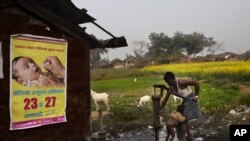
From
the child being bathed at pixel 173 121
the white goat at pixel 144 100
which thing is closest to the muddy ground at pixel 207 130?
the child being bathed at pixel 173 121

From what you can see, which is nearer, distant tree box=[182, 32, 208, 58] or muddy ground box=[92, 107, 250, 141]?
muddy ground box=[92, 107, 250, 141]

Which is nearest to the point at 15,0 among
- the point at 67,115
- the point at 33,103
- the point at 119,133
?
the point at 33,103

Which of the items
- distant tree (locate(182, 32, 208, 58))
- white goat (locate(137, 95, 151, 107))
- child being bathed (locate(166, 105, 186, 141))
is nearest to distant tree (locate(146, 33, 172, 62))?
distant tree (locate(182, 32, 208, 58))

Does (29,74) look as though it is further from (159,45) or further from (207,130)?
(159,45)

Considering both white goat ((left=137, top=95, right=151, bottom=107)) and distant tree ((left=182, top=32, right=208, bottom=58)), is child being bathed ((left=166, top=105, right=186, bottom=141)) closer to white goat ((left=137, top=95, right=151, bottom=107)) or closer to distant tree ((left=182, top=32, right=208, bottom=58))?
white goat ((left=137, top=95, right=151, bottom=107))

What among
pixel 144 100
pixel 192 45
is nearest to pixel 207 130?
pixel 144 100

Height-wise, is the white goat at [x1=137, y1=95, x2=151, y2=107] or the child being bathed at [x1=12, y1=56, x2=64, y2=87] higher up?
the child being bathed at [x1=12, y1=56, x2=64, y2=87]

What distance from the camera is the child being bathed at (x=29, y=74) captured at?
21.0 ft

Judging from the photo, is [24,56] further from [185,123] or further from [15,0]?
[185,123]

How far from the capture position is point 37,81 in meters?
6.80

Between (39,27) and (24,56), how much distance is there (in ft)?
2.57

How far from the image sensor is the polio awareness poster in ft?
21.0

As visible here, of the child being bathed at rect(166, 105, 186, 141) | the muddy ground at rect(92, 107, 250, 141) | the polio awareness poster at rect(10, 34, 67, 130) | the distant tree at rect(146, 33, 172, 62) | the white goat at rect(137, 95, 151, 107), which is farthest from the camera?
the distant tree at rect(146, 33, 172, 62)

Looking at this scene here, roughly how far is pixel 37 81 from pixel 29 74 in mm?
231
